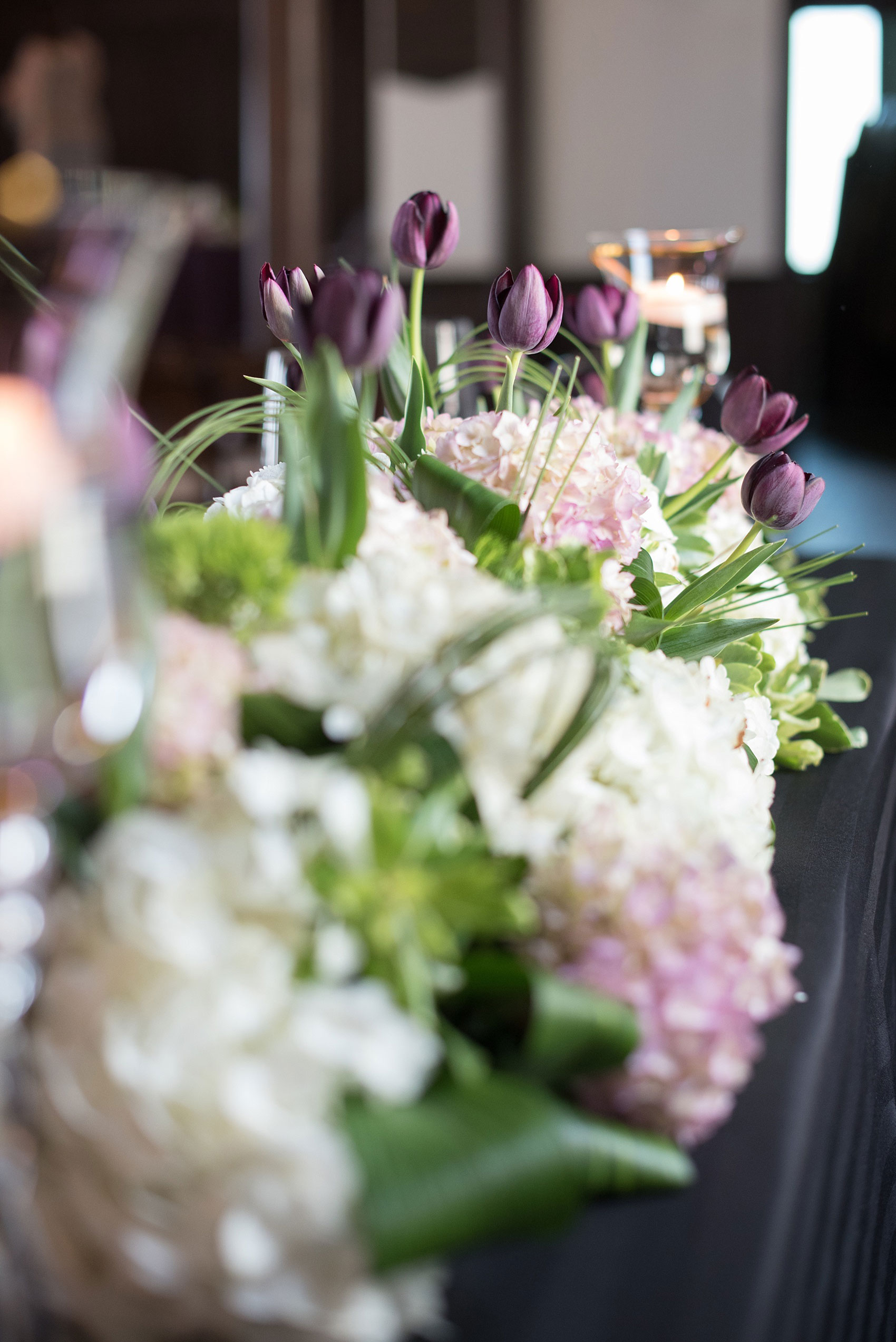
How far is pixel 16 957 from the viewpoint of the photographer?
346mm

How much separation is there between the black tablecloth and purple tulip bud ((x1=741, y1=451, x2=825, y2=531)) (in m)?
0.17

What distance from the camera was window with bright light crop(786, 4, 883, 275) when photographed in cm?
383

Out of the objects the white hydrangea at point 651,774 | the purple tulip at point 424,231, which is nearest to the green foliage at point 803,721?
the white hydrangea at point 651,774

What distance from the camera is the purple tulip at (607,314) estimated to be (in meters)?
0.93

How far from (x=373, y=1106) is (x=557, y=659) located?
0.54 ft

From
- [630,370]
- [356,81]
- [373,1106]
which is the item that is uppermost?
[356,81]

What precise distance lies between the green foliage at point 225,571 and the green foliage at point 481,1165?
0.18 meters

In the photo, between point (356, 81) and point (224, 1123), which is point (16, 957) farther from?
point (356, 81)

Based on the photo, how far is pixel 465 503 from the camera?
0.58m

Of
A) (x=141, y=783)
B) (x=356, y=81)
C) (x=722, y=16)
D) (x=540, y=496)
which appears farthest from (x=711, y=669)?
(x=356, y=81)

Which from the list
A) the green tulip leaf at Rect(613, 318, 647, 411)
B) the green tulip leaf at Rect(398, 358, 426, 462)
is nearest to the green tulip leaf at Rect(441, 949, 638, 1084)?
the green tulip leaf at Rect(398, 358, 426, 462)

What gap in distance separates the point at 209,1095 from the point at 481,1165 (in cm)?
8

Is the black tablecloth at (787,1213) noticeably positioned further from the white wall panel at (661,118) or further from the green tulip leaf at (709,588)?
the white wall panel at (661,118)

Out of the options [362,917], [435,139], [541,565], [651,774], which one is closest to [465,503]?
[541,565]
